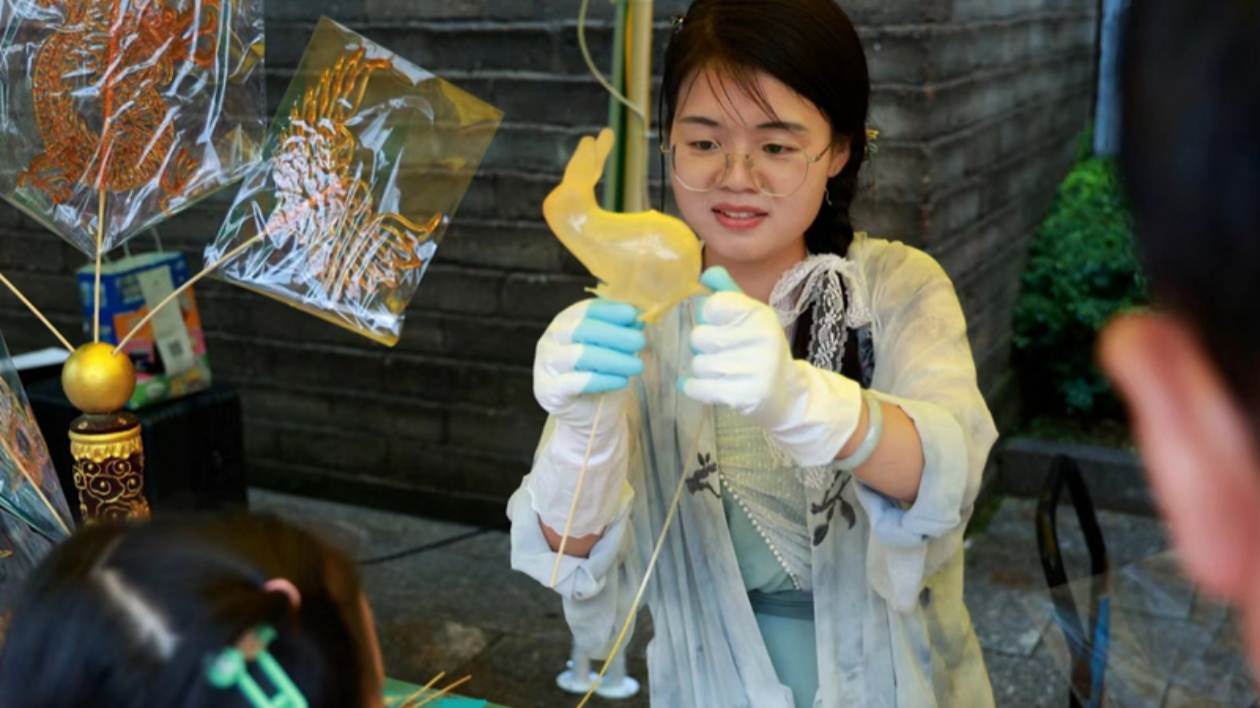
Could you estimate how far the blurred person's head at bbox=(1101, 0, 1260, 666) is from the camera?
1.60 ft

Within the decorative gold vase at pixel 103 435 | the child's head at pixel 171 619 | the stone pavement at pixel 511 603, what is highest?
the child's head at pixel 171 619

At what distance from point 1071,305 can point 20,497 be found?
3.08 meters

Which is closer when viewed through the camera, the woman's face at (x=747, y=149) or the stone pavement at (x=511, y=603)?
the woman's face at (x=747, y=149)

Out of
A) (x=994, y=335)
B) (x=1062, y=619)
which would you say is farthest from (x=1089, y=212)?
(x=1062, y=619)

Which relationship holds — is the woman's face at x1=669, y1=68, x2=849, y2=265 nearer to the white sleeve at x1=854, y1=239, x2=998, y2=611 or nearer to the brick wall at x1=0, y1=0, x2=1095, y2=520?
the white sleeve at x1=854, y1=239, x2=998, y2=611

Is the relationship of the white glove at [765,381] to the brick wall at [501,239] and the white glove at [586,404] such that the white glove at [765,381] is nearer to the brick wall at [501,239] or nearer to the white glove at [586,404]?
the white glove at [586,404]

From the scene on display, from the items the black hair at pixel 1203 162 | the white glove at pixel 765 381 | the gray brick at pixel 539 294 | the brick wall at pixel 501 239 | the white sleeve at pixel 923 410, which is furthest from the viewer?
the gray brick at pixel 539 294

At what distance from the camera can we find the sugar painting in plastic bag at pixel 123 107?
143 cm

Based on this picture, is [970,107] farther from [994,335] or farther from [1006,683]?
[1006,683]

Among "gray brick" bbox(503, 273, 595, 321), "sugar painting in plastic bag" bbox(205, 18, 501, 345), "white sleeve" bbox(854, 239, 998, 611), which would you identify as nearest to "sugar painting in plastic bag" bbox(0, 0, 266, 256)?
"sugar painting in plastic bag" bbox(205, 18, 501, 345)

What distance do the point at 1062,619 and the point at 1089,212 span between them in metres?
2.58

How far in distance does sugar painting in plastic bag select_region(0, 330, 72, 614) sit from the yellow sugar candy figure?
26.0 inches

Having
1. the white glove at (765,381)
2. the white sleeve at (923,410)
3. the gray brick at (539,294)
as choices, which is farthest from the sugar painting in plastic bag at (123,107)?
the gray brick at (539,294)

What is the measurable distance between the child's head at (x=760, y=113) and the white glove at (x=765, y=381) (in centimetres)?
22
